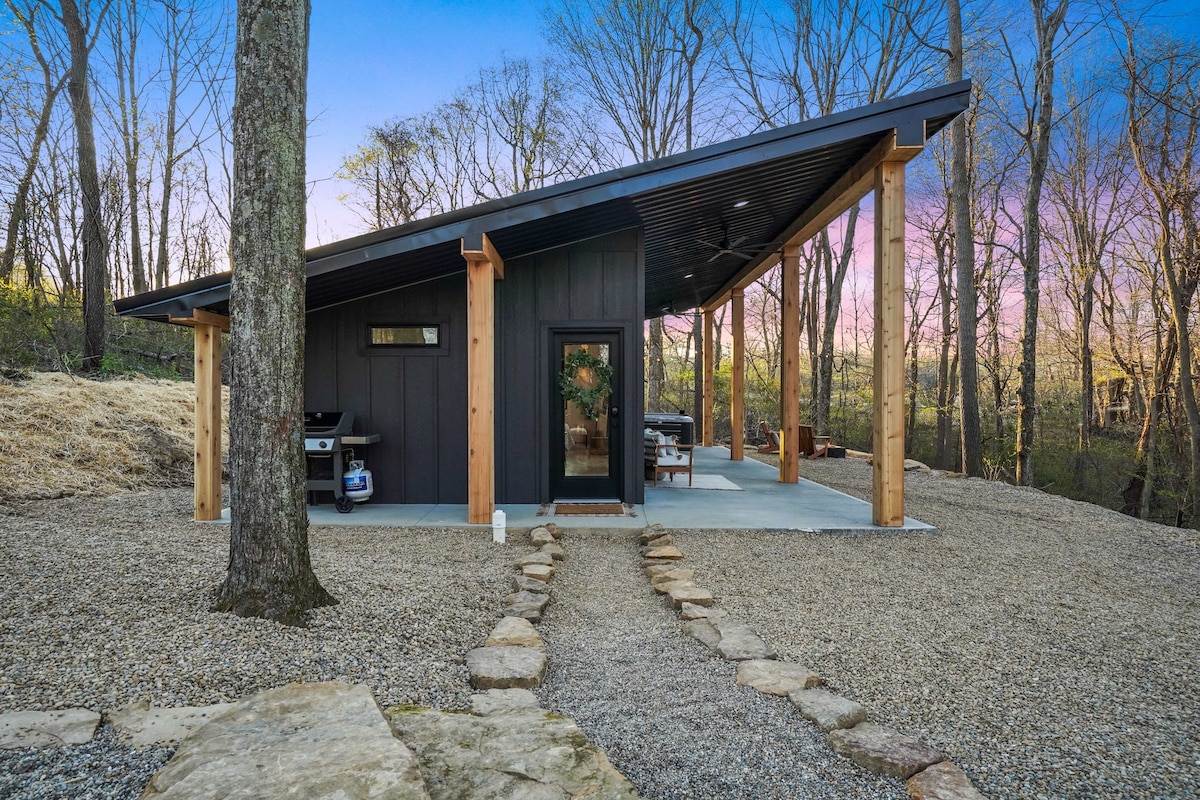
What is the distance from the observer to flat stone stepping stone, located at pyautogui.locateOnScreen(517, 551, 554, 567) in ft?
14.5

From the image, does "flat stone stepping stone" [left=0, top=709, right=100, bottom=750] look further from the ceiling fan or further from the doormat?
the ceiling fan

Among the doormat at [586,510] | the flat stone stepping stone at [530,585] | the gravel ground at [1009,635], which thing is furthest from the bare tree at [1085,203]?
the flat stone stepping stone at [530,585]

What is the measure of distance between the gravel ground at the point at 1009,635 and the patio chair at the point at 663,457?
7.98ft

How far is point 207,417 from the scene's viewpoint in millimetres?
5766

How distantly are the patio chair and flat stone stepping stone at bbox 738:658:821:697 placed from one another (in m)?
5.19

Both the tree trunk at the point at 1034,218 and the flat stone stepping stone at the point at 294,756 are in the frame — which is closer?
the flat stone stepping stone at the point at 294,756

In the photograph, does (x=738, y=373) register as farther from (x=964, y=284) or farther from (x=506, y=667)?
(x=506, y=667)

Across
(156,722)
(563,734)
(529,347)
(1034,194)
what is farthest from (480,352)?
(1034,194)

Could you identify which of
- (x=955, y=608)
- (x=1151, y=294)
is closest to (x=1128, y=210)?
(x=1151, y=294)

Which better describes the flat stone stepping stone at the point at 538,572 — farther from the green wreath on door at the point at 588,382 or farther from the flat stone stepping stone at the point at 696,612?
the green wreath on door at the point at 588,382

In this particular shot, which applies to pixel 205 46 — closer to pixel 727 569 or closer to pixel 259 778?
pixel 727 569

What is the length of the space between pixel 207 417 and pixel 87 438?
350 cm

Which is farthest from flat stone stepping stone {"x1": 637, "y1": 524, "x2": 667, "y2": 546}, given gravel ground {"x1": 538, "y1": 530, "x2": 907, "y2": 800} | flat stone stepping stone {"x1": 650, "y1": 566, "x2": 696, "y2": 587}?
gravel ground {"x1": 538, "y1": 530, "x2": 907, "y2": 800}

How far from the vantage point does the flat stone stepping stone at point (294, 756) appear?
144 centimetres
